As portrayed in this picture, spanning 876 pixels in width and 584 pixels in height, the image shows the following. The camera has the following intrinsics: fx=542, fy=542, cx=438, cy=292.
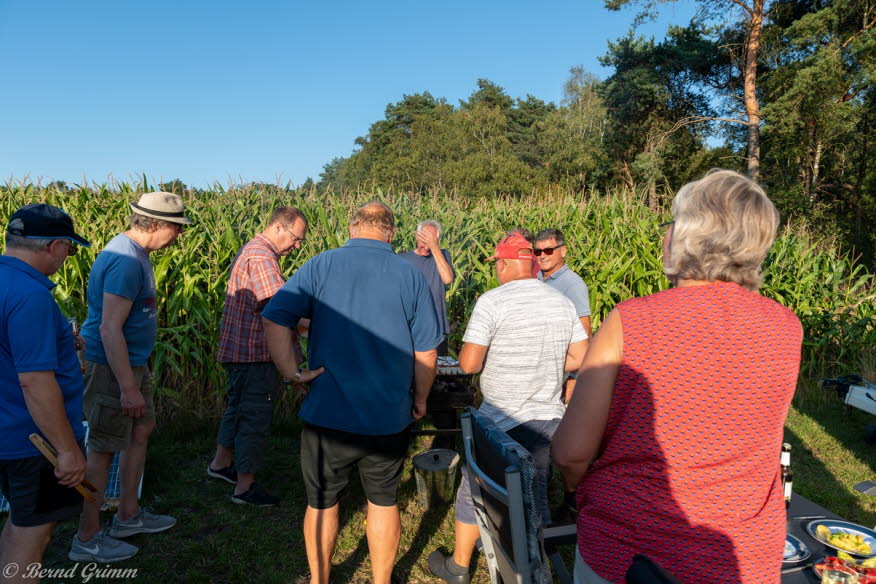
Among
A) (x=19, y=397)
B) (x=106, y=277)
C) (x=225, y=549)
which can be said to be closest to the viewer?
(x=19, y=397)

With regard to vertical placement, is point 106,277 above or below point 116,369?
above

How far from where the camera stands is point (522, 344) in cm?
276

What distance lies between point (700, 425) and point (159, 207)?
9.80 ft

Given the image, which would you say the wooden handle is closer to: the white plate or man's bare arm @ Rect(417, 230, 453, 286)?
the white plate

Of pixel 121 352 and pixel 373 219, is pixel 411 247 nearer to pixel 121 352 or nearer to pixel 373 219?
pixel 373 219

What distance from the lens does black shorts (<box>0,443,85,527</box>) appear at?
2.18m

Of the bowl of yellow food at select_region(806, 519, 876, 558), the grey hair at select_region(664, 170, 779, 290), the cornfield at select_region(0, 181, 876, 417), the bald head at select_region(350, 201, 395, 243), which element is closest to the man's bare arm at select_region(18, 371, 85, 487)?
the bald head at select_region(350, 201, 395, 243)

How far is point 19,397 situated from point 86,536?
1520mm

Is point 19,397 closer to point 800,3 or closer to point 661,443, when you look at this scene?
point 661,443

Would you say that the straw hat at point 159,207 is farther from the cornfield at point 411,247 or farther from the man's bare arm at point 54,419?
the cornfield at point 411,247

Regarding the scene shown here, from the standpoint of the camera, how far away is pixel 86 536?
3.21 m

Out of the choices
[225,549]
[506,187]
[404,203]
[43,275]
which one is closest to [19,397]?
[43,275]

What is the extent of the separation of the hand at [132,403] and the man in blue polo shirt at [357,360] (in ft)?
3.10

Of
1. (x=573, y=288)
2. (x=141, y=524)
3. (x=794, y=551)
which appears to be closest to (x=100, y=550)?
(x=141, y=524)
